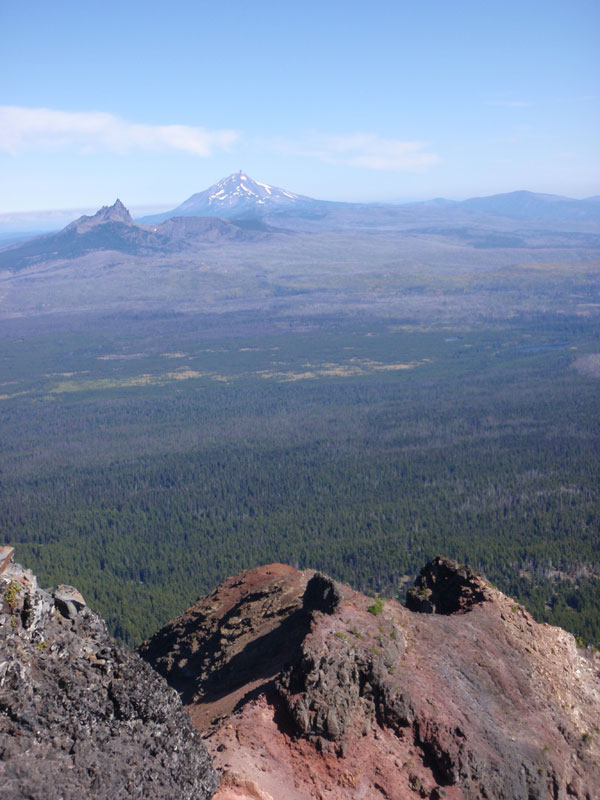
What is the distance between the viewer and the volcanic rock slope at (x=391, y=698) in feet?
58.7

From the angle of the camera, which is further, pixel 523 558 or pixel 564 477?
pixel 564 477

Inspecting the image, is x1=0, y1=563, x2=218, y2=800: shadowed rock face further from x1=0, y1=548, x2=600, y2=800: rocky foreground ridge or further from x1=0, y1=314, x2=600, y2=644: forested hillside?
x1=0, y1=314, x2=600, y2=644: forested hillside

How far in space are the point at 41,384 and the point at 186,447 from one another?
205ft

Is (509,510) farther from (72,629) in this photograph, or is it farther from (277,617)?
(72,629)

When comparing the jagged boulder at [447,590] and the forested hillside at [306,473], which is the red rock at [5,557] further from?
the forested hillside at [306,473]

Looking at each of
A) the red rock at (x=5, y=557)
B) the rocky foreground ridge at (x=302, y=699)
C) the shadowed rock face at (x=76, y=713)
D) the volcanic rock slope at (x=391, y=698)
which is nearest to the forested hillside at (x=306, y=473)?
the rocky foreground ridge at (x=302, y=699)

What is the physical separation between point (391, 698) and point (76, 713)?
9414 mm

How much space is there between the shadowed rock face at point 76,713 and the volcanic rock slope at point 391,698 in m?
2.31

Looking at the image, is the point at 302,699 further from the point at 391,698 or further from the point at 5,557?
the point at 5,557

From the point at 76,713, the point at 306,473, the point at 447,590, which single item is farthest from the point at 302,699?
the point at 306,473

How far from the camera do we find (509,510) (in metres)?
76.6

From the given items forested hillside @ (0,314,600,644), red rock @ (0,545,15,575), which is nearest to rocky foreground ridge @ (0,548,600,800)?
red rock @ (0,545,15,575)

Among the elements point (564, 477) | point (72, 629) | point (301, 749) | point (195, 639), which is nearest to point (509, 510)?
point (564, 477)

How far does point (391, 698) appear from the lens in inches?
774
